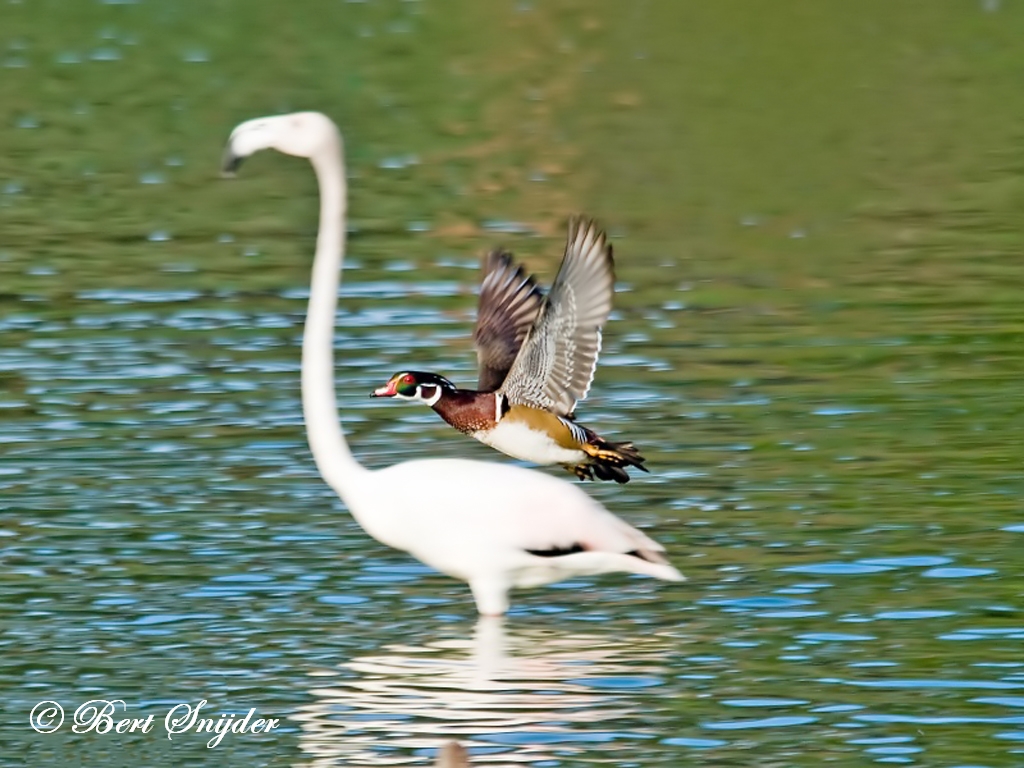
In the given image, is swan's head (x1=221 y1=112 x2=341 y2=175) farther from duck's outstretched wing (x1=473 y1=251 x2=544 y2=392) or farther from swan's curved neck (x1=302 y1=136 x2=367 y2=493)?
duck's outstretched wing (x1=473 y1=251 x2=544 y2=392)

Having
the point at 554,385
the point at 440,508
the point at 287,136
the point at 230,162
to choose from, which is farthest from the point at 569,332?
the point at 230,162

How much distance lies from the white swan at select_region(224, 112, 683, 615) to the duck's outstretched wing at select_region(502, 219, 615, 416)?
0.73 meters

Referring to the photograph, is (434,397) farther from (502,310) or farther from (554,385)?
(502,310)

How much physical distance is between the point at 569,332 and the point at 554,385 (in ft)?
0.90

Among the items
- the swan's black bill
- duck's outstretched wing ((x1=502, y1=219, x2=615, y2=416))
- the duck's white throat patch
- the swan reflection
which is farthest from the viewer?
the duck's white throat patch

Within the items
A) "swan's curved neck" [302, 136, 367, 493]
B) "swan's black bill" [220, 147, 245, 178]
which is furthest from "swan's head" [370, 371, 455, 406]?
"swan's black bill" [220, 147, 245, 178]

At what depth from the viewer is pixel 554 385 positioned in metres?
11.3

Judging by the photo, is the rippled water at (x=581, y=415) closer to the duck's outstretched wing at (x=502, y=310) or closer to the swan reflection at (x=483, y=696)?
the swan reflection at (x=483, y=696)

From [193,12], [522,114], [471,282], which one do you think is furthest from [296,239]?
[193,12]

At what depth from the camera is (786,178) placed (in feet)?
82.5

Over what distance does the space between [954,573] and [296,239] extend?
38.5 feet

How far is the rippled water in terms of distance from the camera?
955 cm

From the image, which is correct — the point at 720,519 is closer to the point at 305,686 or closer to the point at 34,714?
the point at 305,686

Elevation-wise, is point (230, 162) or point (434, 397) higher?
point (230, 162)
